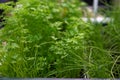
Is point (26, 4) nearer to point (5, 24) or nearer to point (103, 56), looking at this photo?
point (5, 24)

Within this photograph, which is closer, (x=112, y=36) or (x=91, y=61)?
(x=91, y=61)

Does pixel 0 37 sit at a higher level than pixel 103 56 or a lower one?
higher

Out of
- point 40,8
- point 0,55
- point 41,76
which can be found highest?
point 40,8

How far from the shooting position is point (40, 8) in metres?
1.27

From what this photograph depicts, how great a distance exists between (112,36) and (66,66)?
442 mm

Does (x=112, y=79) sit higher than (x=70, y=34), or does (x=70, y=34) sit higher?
(x=70, y=34)

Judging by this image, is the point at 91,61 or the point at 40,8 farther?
the point at 40,8

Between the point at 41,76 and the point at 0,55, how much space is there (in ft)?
0.61

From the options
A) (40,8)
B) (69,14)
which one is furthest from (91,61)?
(69,14)

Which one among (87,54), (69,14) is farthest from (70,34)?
(69,14)

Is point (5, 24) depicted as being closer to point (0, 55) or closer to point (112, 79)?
point (0, 55)

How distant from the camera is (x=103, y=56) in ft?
4.08

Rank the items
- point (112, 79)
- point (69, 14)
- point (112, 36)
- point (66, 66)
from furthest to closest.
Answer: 1. point (69, 14)
2. point (112, 36)
3. point (66, 66)
4. point (112, 79)

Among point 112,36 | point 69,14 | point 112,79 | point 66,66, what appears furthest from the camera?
point 69,14
